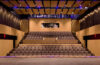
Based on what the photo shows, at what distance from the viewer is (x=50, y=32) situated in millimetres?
16031

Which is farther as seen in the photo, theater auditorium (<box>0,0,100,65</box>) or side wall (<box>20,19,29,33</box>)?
side wall (<box>20,19,29,33</box>)

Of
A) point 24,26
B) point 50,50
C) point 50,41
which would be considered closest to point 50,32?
A: point 50,41

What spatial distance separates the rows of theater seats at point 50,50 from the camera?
10.2 metres

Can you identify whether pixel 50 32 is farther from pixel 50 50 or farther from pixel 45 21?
pixel 50 50

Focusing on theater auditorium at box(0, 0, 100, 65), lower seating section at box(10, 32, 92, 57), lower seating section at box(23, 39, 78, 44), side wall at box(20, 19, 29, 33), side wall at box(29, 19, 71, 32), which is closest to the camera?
theater auditorium at box(0, 0, 100, 65)

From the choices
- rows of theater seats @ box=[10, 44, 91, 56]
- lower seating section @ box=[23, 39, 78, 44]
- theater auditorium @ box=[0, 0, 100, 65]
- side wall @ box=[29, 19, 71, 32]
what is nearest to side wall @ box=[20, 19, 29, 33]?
theater auditorium @ box=[0, 0, 100, 65]

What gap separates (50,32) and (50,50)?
5.33 metres

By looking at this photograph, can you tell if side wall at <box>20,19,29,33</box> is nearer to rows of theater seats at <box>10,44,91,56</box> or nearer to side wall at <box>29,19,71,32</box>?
side wall at <box>29,19,71,32</box>

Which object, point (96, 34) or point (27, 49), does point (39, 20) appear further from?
point (96, 34)

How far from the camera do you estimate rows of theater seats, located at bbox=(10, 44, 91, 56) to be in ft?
33.5

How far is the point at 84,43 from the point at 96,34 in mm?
3521

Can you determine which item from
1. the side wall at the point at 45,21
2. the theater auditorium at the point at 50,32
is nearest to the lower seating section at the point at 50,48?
the theater auditorium at the point at 50,32

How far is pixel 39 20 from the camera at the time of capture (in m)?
16.8

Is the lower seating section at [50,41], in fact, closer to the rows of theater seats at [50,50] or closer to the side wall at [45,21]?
the rows of theater seats at [50,50]
